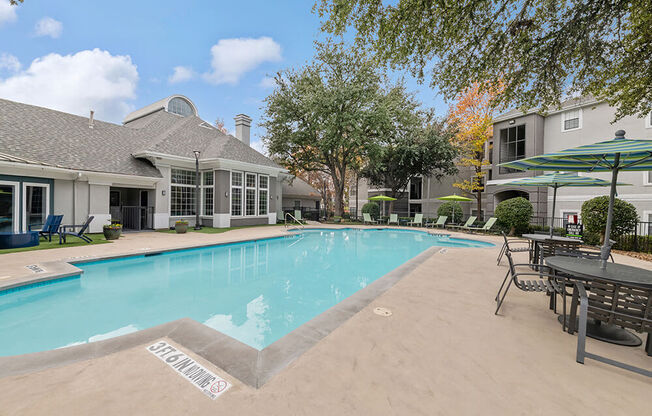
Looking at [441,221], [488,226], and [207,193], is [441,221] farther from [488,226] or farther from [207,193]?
[207,193]

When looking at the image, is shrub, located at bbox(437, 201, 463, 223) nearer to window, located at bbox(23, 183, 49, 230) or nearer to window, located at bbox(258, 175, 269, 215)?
window, located at bbox(258, 175, 269, 215)

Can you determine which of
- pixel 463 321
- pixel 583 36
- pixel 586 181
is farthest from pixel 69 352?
pixel 583 36

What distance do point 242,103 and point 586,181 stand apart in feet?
69.0

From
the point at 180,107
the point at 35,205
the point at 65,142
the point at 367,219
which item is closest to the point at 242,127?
the point at 180,107

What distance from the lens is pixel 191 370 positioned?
240 centimetres

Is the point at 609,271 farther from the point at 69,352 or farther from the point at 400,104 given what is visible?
the point at 400,104

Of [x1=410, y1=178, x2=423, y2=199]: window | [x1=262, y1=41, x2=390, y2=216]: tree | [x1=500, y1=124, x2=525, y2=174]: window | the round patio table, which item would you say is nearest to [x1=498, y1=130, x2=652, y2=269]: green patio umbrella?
the round patio table

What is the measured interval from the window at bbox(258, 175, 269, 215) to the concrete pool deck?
48.7ft

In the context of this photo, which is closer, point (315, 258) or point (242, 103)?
point (315, 258)

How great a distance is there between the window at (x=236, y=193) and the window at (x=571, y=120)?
65.7 ft

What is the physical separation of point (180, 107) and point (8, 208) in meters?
15.4

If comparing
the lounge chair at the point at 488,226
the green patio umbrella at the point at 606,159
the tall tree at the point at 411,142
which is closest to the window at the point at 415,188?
the tall tree at the point at 411,142

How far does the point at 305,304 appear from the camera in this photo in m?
5.15

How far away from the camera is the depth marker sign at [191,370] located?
2.17m
